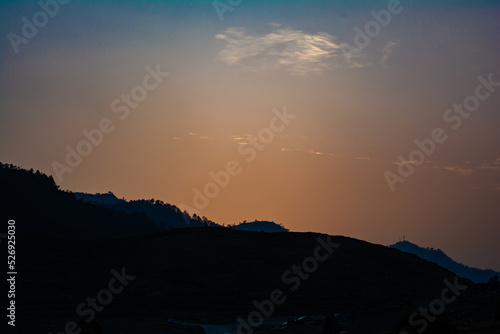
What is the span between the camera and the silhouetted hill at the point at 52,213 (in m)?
73.0

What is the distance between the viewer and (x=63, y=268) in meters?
47.2

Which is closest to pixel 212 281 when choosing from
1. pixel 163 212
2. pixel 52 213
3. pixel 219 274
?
pixel 219 274

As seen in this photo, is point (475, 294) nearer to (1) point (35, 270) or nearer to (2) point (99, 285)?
(2) point (99, 285)

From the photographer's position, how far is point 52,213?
7681 centimetres

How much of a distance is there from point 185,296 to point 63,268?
1038 cm

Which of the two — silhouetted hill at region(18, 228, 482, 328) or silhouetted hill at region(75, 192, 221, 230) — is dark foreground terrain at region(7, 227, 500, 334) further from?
silhouetted hill at region(75, 192, 221, 230)

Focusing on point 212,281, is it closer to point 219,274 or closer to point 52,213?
point 219,274

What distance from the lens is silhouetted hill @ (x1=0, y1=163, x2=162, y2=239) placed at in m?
73.0

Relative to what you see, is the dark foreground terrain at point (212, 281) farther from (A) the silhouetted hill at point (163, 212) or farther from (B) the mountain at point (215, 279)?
(A) the silhouetted hill at point (163, 212)

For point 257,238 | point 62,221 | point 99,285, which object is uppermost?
point 62,221

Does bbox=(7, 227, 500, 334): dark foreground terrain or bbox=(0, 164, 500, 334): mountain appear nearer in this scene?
bbox=(7, 227, 500, 334): dark foreground terrain

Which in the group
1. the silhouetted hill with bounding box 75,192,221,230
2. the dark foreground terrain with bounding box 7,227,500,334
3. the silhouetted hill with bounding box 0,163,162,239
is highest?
the silhouetted hill with bounding box 75,192,221,230

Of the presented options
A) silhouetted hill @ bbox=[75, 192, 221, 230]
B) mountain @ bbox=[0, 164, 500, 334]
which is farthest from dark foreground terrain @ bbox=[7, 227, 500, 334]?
silhouetted hill @ bbox=[75, 192, 221, 230]

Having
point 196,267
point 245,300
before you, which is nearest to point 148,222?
point 196,267
